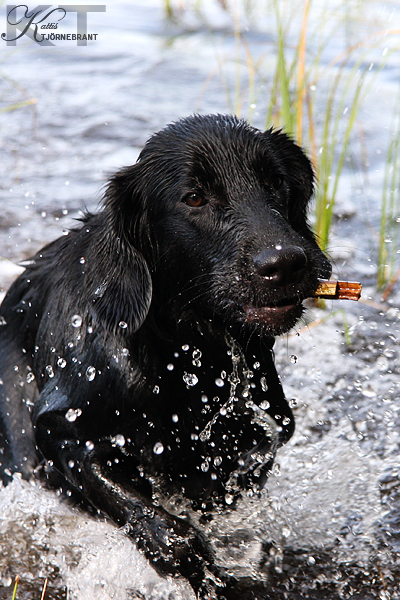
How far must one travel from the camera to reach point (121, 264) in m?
2.91

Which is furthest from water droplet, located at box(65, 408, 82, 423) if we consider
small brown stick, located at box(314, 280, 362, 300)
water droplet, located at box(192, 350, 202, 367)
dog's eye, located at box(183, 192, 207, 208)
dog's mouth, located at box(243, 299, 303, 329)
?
small brown stick, located at box(314, 280, 362, 300)

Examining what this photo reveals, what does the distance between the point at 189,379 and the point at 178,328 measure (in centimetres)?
22

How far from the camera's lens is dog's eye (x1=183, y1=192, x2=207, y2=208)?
287 centimetres

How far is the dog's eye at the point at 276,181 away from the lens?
2986 millimetres

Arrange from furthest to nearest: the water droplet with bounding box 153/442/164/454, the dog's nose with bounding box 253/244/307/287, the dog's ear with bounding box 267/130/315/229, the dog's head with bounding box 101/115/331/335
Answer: the dog's ear with bounding box 267/130/315/229, the water droplet with bounding box 153/442/164/454, the dog's head with bounding box 101/115/331/335, the dog's nose with bounding box 253/244/307/287

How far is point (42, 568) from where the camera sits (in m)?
3.21

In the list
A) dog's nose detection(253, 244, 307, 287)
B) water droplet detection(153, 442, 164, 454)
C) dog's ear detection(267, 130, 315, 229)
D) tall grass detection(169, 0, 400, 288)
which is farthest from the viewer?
tall grass detection(169, 0, 400, 288)

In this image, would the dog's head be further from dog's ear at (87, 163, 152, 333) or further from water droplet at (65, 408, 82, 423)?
water droplet at (65, 408, 82, 423)

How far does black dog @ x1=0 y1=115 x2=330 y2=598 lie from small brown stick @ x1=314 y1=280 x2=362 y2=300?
2.1 inches

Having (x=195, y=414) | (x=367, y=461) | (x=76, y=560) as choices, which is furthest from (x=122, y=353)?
(x=367, y=461)

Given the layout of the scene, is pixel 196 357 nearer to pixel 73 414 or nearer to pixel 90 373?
pixel 90 373

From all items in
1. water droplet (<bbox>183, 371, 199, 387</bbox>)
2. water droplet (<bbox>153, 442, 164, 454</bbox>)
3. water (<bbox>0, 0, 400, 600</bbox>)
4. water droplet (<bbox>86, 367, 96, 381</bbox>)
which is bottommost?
water (<bbox>0, 0, 400, 600</bbox>)

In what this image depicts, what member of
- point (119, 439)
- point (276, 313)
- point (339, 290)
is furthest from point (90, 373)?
point (339, 290)

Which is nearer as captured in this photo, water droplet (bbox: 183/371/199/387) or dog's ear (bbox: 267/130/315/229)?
water droplet (bbox: 183/371/199/387)
